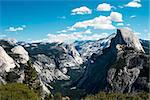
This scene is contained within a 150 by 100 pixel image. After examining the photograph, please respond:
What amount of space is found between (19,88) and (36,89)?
23.3 m

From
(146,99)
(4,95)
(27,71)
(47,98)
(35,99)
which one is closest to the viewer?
(4,95)

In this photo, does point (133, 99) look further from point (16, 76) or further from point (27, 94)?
point (27, 94)

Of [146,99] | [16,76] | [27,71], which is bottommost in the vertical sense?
[146,99]

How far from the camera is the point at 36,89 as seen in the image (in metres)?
120

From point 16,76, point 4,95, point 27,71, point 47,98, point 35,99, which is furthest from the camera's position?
point 16,76

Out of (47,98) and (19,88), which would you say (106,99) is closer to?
(47,98)

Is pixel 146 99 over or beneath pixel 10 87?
beneath

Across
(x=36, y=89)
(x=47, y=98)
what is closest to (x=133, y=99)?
(x=47, y=98)

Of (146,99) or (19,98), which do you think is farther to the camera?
(146,99)

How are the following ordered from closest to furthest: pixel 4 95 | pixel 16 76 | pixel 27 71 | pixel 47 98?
pixel 4 95 < pixel 27 71 < pixel 47 98 < pixel 16 76

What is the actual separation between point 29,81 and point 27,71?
3280 mm

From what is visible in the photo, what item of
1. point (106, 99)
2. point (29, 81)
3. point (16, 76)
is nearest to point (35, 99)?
point (29, 81)

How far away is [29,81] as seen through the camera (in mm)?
117625

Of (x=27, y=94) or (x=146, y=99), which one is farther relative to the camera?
(x=146, y=99)
